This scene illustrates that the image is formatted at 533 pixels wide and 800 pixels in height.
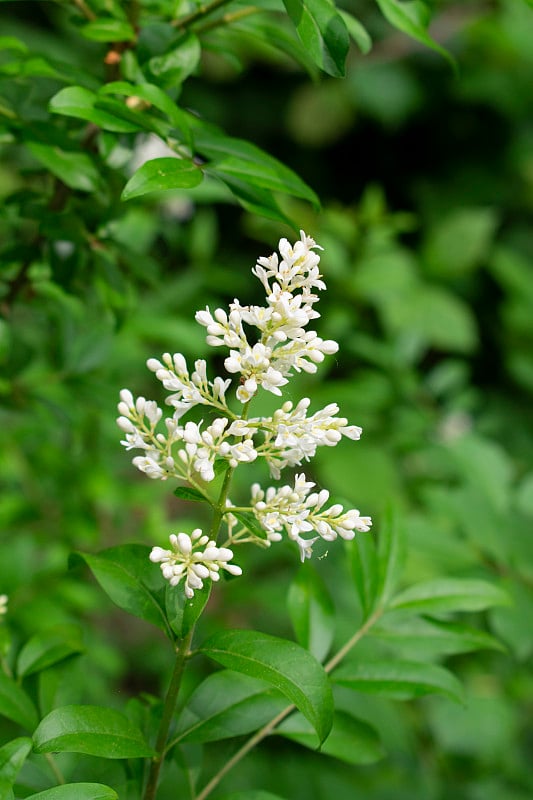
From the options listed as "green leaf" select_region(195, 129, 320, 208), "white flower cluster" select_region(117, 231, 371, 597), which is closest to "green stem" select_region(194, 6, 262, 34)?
"green leaf" select_region(195, 129, 320, 208)

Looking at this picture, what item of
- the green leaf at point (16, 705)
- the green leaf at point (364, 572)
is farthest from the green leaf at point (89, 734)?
the green leaf at point (364, 572)

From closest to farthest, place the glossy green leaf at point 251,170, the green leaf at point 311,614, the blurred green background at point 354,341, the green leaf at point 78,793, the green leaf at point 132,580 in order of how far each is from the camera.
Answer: the green leaf at point 78,793
the green leaf at point 132,580
the glossy green leaf at point 251,170
the green leaf at point 311,614
the blurred green background at point 354,341

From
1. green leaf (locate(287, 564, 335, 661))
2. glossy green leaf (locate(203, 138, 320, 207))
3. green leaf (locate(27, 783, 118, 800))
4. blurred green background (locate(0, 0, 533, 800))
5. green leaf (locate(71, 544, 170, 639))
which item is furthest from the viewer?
blurred green background (locate(0, 0, 533, 800))

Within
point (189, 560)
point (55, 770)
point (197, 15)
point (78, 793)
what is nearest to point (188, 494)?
point (189, 560)

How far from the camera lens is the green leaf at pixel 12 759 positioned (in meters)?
0.77

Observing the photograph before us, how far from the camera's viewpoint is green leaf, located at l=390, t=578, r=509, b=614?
1131 millimetres

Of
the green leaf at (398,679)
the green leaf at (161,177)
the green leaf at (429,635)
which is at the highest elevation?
the green leaf at (161,177)

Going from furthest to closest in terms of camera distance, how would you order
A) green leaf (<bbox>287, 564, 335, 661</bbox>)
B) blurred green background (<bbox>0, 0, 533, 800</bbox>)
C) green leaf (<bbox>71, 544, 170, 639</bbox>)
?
blurred green background (<bbox>0, 0, 533, 800</bbox>), green leaf (<bbox>287, 564, 335, 661</bbox>), green leaf (<bbox>71, 544, 170, 639</bbox>)

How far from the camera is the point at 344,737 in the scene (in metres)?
1.04

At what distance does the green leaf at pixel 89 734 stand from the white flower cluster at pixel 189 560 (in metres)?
0.17

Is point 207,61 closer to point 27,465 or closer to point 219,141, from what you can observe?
point 27,465

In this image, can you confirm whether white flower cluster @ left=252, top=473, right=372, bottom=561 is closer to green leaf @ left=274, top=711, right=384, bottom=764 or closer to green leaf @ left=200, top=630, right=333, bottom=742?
green leaf @ left=200, top=630, right=333, bottom=742

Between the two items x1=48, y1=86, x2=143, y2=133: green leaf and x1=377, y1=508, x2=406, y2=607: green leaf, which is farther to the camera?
x1=377, y1=508, x2=406, y2=607: green leaf

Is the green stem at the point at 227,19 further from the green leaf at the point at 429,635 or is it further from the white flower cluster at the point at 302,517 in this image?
the green leaf at the point at 429,635
